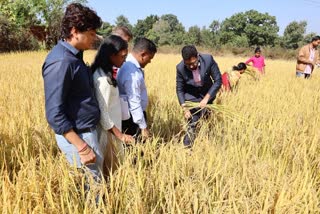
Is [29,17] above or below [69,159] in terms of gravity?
above

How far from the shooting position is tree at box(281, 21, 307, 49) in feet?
139

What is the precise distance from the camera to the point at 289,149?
91.8 inches

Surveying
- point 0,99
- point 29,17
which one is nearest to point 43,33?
point 29,17

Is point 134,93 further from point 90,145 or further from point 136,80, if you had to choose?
point 90,145

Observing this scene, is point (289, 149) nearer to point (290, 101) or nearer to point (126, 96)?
point (126, 96)

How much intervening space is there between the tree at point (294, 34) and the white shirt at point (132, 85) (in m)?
44.1

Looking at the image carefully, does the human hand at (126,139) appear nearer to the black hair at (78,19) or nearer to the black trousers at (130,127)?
the black trousers at (130,127)

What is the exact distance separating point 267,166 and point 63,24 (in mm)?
1464

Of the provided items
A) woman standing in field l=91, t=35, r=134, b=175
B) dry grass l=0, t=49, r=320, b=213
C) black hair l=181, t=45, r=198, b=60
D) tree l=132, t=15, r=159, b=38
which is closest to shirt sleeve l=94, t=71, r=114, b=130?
woman standing in field l=91, t=35, r=134, b=175

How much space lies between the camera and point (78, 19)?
1485 millimetres

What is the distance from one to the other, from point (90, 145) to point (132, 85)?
57 cm

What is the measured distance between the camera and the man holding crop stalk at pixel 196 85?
9.93 feet

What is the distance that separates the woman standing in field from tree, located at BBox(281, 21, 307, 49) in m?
44.3

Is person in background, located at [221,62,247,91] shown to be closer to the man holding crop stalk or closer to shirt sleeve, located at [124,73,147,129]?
the man holding crop stalk
